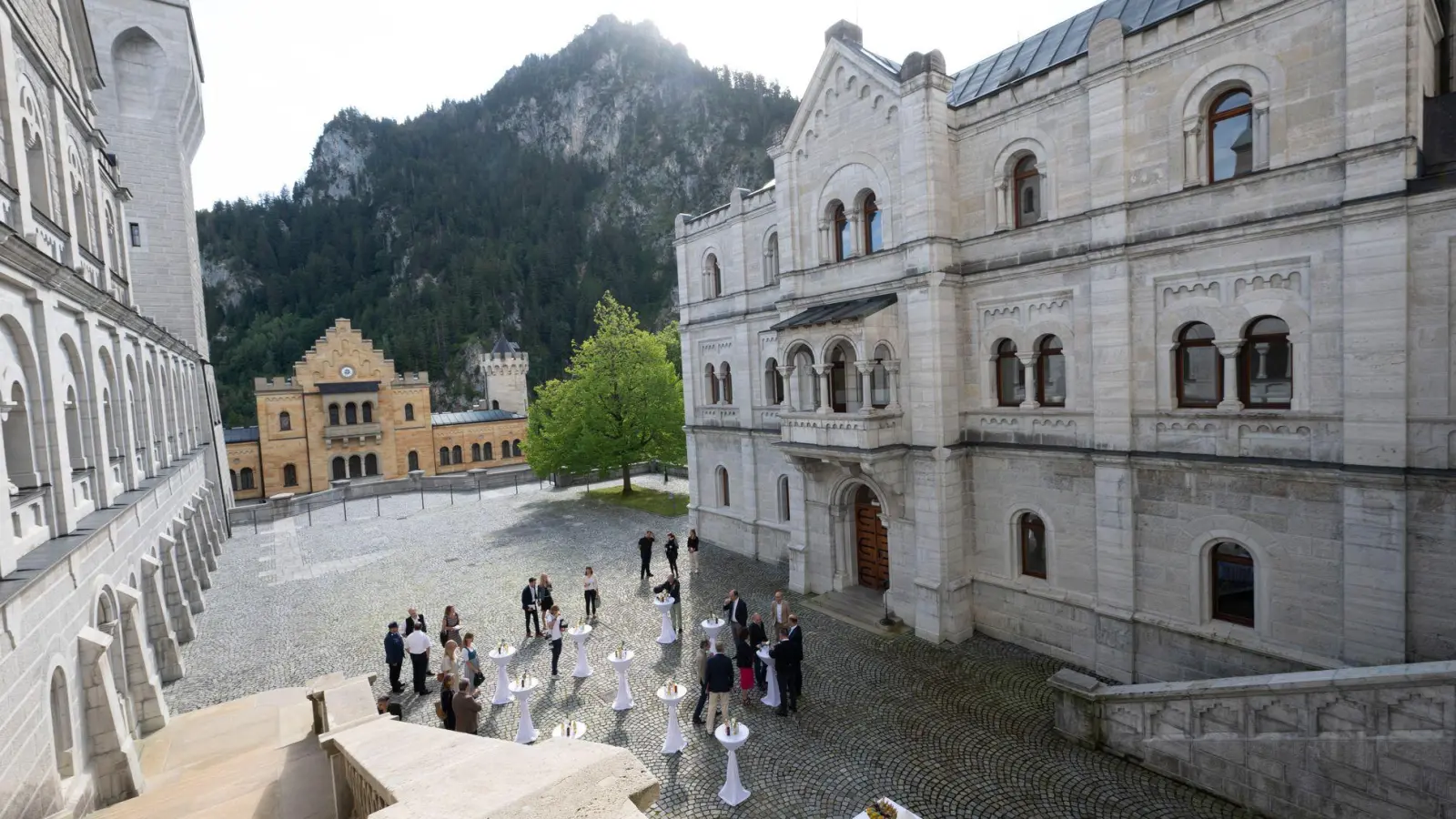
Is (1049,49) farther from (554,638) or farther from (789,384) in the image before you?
(554,638)

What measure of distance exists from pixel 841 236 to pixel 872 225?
1145 millimetres

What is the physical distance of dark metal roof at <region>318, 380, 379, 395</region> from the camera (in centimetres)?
4444

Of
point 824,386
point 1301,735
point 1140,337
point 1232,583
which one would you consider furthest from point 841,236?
point 1301,735

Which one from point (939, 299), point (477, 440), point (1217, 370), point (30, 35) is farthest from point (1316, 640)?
point (477, 440)

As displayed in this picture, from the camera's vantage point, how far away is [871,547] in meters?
17.8

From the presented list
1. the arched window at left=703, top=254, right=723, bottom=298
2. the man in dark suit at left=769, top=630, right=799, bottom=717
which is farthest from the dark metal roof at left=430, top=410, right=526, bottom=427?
the man in dark suit at left=769, top=630, right=799, bottom=717

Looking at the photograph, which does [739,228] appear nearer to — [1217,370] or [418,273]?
[1217,370]

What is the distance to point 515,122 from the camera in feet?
462

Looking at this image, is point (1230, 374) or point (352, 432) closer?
point (1230, 374)

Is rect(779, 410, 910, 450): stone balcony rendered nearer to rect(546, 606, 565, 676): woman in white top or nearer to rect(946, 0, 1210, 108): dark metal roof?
rect(546, 606, 565, 676): woman in white top

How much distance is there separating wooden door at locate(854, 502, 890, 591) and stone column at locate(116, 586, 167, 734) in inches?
622

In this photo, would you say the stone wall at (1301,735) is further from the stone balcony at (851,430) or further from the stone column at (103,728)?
the stone column at (103,728)

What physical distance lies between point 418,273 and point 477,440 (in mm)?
82529

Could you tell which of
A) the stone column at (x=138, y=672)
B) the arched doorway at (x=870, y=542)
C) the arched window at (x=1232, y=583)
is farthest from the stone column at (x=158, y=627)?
the arched window at (x=1232, y=583)
